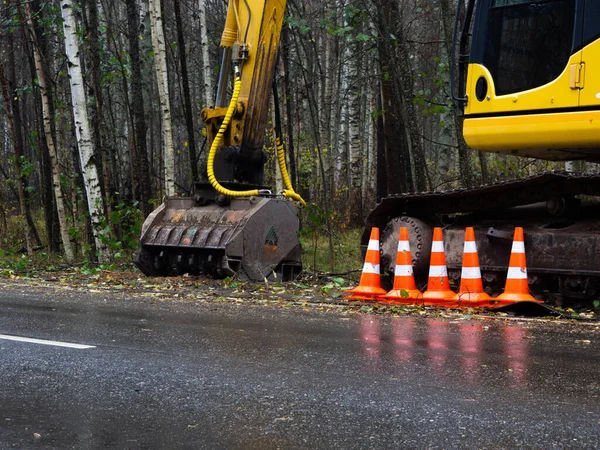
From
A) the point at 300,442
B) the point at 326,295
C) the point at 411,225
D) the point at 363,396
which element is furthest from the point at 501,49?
the point at 300,442

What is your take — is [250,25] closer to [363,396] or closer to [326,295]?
[326,295]

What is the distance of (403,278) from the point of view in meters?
9.85

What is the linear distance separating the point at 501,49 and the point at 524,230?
6.98 feet

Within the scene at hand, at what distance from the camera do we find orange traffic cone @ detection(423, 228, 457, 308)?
9.45 meters

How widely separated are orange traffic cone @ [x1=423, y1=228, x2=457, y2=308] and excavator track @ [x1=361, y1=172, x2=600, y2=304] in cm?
56

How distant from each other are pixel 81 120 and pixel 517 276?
9.76 metres

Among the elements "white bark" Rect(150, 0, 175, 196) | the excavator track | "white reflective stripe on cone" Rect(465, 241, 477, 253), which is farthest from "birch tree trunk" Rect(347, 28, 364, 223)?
"white reflective stripe on cone" Rect(465, 241, 477, 253)

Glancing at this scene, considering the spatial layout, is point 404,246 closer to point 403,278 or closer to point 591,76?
point 403,278

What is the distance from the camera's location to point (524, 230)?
9.61 meters

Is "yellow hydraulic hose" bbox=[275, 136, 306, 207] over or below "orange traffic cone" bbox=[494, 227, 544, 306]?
over

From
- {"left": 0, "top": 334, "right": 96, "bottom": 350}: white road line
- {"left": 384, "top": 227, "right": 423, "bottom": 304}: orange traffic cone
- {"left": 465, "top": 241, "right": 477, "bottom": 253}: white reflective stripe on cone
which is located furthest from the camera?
{"left": 384, "top": 227, "right": 423, "bottom": 304}: orange traffic cone

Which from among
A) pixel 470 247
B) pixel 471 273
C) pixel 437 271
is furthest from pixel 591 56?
pixel 437 271

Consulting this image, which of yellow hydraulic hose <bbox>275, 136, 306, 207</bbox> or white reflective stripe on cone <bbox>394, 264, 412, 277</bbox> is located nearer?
white reflective stripe on cone <bbox>394, 264, 412, 277</bbox>

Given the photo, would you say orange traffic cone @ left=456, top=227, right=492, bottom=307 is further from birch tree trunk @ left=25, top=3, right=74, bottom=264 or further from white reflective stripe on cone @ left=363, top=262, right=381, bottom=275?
birch tree trunk @ left=25, top=3, right=74, bottom=264
